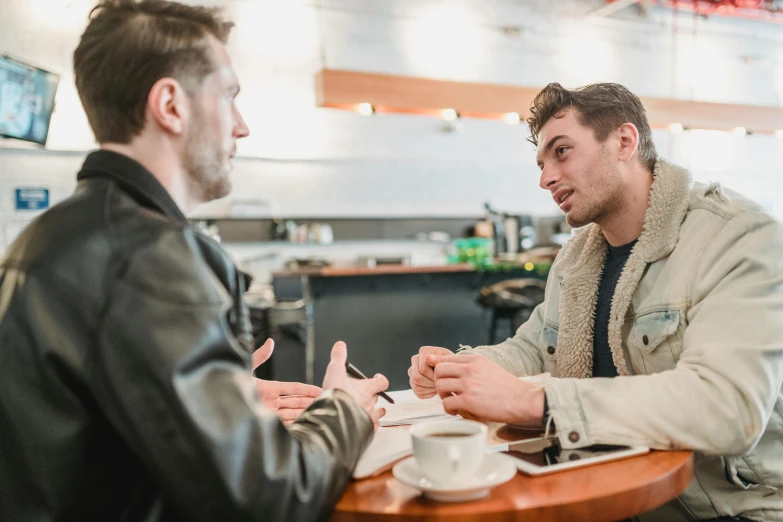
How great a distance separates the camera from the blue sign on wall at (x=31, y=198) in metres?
5.49

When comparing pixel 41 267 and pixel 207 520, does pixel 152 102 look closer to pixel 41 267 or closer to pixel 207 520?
pixel 41 267

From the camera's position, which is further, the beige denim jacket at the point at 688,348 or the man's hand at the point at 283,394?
the man's hand at the point at 283,394

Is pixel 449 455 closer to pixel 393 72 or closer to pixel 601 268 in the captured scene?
pixel 601 268

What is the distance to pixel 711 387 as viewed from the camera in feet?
3.90

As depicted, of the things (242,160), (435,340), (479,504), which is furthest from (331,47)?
(479,504)

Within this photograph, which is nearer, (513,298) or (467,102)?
(513,298)

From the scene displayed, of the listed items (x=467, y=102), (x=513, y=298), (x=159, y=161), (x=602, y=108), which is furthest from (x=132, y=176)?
(x=467, y=102)

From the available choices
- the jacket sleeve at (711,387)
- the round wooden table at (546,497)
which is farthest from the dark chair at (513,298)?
the round wooden table at (546,497)

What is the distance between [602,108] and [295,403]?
109 cm

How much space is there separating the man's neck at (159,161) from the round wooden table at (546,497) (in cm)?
57

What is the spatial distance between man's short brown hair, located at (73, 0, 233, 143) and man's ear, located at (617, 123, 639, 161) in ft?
3.62

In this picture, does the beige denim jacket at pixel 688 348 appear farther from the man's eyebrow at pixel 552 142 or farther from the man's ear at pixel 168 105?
the man's ear at pixel 168 105

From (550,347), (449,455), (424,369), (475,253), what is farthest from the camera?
(475,253)

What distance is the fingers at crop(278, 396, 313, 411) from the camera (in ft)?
4.42
